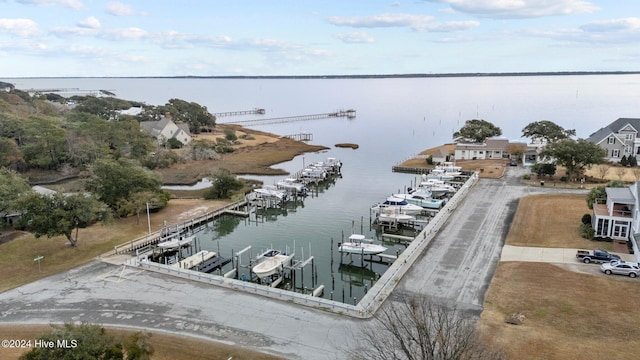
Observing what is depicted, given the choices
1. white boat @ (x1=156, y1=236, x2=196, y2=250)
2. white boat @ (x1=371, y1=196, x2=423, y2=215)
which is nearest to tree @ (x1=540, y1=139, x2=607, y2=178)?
white boat @ (x1=371, y1=196, x2=423, y2=215)

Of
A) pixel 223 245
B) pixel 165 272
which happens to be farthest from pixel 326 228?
pixel 165 272

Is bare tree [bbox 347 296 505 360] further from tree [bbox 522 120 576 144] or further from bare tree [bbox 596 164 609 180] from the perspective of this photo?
tree [bbox 522 120 576 144]

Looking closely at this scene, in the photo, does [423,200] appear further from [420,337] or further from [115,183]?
[420,337]

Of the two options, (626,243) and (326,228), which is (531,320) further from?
(326,228)

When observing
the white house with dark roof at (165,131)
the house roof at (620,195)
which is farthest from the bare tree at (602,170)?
the white house with dark roof at (165,131)

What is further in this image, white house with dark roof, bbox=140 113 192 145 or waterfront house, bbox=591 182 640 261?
white house with dark roof, bbox=140 113 192 145
